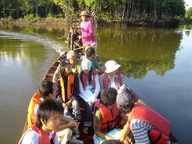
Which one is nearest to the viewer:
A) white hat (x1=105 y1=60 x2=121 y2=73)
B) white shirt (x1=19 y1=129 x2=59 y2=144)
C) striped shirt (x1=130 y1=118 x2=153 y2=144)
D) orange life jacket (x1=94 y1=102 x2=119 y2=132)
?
white shirt (x1=19 y1=129 x2=59 y2=144)

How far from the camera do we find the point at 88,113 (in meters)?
4.55

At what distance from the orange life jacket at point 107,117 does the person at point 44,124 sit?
119 centimetres

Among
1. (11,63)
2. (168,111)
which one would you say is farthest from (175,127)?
(11,63)

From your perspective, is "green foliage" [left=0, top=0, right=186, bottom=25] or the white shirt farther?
"green foliage" [left=0, top=0, right=186, bottom=25]

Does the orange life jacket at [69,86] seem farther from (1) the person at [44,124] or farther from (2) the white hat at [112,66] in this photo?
→ (1) the person at [44,124]

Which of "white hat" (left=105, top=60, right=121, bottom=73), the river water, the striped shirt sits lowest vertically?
the river water

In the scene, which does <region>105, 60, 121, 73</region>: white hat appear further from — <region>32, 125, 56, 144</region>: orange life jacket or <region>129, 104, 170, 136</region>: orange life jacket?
<region>32, 125, 56, 144</region>: orange life jacket

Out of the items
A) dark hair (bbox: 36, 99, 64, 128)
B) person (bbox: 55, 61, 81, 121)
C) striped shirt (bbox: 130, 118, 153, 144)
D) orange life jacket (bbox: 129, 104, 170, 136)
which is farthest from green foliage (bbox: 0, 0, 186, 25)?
dark hair (bbox: 36, 99, 64, 128)

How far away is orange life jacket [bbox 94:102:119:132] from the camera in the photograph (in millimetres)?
3566

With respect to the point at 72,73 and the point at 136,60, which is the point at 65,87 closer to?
the point at 72,73

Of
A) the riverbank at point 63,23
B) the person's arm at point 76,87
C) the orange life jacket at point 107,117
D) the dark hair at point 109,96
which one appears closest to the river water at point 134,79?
the person's arm at point 76,87

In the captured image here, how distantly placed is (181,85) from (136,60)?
13.0ft

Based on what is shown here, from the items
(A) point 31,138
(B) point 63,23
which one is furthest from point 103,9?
(A) point 31,138

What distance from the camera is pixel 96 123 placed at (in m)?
3.65
